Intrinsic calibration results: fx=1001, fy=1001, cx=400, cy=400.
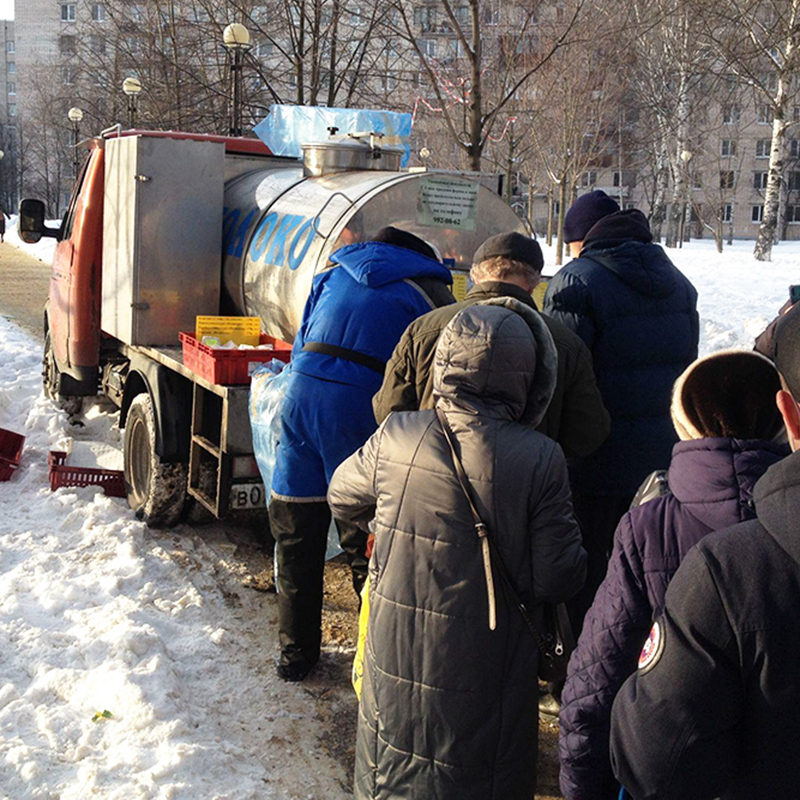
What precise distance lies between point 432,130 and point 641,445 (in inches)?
1257

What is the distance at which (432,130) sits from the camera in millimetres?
34750

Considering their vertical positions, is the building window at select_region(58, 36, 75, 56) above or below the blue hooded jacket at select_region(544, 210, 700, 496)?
above

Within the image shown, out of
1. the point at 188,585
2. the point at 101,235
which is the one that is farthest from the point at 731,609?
the point at 101,235

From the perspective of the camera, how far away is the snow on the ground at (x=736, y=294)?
12555 millimetres

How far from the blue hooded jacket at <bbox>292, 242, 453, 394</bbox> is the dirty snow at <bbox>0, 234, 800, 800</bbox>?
1.42 metres

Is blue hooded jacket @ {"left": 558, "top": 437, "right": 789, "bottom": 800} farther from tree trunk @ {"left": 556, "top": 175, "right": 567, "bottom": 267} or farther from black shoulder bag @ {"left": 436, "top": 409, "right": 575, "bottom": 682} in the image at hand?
tree trunk @ {"left": 556, "top": 175, "right": 567, "bottom": 267}

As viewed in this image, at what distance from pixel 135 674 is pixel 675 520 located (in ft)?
9.22

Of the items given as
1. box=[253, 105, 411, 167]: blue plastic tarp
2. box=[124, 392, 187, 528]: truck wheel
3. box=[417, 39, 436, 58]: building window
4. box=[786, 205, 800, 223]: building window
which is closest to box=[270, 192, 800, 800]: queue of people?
box=[124, 392, 187, 528]: truck wheel

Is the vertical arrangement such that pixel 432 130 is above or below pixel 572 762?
above

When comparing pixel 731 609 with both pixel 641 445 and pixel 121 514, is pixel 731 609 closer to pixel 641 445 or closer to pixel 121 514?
pixel 641 445

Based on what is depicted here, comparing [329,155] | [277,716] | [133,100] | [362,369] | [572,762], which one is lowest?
[277,716]

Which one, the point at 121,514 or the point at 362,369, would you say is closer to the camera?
the point at 362,369

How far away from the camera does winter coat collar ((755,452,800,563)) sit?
1558 mm

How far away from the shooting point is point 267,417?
189 inches
